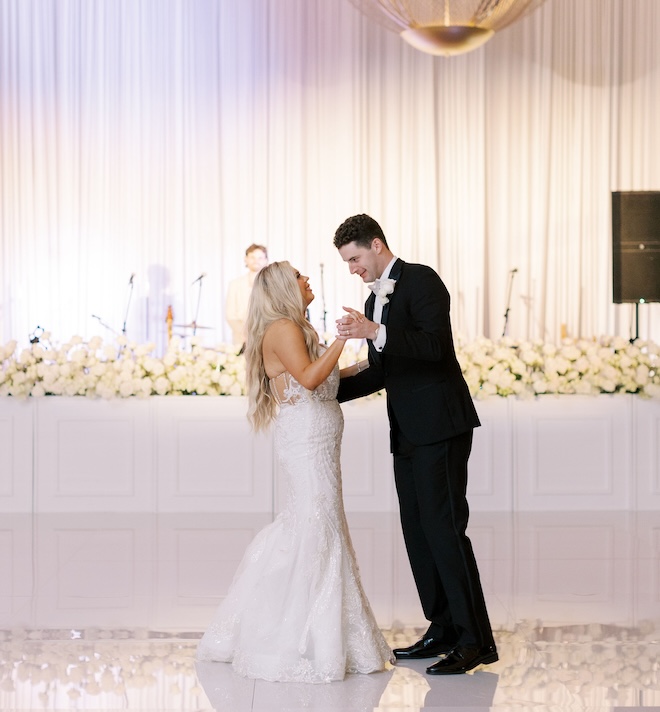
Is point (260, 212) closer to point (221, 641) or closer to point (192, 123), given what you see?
point (192, 123)

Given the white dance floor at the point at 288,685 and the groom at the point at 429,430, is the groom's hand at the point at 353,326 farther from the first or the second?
the white dance floor at the point at 288,685

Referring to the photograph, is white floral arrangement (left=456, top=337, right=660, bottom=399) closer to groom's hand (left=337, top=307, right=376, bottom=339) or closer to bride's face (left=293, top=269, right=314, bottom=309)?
bride's face (left=293, top=269, right=314, bottom=309)

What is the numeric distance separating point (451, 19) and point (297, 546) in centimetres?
479

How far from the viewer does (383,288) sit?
14.4 feet

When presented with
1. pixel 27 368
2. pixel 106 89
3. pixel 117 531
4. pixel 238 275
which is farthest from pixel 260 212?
pixel 117 531

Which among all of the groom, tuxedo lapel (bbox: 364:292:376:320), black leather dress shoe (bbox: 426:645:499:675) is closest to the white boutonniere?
the groom

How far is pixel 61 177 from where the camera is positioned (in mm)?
13609

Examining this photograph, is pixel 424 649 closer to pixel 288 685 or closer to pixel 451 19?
pixel 288 685

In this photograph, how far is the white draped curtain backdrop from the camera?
13516mm

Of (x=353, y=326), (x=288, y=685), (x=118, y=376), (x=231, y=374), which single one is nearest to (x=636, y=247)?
(x=231, y=374)

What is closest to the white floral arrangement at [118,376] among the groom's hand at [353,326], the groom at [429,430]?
the groom at [429,430]

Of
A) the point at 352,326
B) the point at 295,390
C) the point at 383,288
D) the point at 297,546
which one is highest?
the point at 383,288

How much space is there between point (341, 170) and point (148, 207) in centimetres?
231

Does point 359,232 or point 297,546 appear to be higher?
point 359,232
